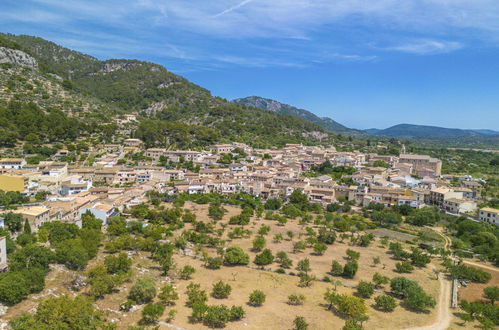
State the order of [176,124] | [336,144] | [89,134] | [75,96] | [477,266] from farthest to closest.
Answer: [336,144] → [75,96] → [176,124] → [89,134] → [477,266]

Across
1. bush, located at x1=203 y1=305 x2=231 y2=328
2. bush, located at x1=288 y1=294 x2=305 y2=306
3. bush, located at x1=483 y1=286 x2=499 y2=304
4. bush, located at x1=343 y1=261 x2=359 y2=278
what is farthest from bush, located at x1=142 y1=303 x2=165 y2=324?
bush, located at x1=483 y1=286 x2=499 y2=304

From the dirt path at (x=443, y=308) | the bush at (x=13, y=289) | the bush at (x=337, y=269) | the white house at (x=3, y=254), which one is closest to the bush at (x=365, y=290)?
the bush at (x=337, y=269)

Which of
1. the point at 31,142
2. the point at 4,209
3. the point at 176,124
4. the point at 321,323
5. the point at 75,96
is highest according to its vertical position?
the point at 75,96

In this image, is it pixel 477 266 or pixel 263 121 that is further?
pixel 263 121

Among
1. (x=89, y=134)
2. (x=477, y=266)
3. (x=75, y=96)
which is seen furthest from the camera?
(x=75, y=96)

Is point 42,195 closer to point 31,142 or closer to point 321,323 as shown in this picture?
point 31,142

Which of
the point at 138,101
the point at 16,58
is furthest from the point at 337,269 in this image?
the point at 138,101

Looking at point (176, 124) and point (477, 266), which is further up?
point (176, 124)

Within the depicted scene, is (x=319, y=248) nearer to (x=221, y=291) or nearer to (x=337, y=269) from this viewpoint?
(x=337, y=269)

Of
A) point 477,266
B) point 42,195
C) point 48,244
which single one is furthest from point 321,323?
point 42,195
